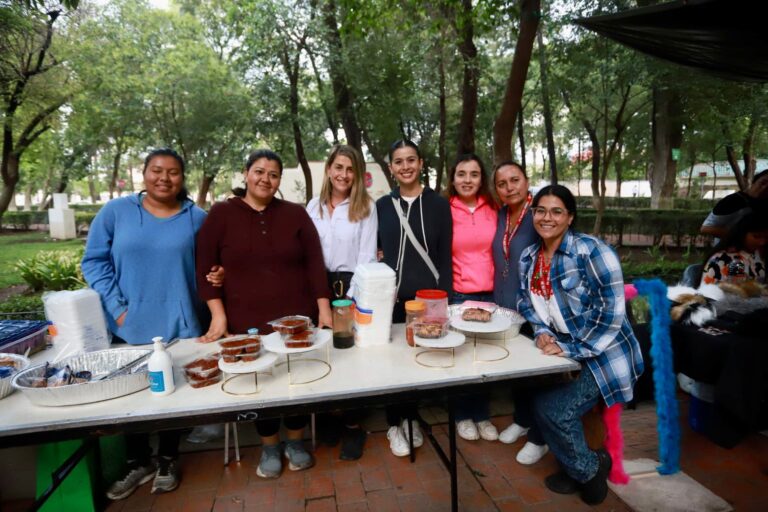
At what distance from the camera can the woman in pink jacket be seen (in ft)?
10.1

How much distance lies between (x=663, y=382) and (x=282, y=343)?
7.93 feet

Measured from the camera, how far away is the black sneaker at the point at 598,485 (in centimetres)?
256

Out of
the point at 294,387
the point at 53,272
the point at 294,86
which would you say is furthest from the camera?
the point at 294,86

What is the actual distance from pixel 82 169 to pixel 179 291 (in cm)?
2032

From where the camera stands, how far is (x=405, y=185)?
3023mm

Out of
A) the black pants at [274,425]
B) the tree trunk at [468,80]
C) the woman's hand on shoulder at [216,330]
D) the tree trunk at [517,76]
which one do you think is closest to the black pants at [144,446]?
the black pants at [274,425]

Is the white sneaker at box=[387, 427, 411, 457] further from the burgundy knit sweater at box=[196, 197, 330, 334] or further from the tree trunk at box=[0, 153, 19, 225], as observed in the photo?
the tree trunk at box=[0, 153, 19, 225]

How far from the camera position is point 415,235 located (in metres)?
2.96

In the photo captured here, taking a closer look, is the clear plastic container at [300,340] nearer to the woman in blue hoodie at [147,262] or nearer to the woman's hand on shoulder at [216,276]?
the woman's hand on shoulder at [216,276]

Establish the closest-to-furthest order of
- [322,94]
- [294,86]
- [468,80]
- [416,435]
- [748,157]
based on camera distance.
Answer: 1. [416,435]
2. [468,80]
3. [294,86]
4. [322,94]
5. [748,157]

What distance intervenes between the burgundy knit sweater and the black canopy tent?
7.89ft

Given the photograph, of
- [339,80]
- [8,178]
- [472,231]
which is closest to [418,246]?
[472,231]

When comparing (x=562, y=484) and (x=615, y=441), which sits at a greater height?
(x=615, y=441)

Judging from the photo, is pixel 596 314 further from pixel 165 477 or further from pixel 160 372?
pixel 165 477
